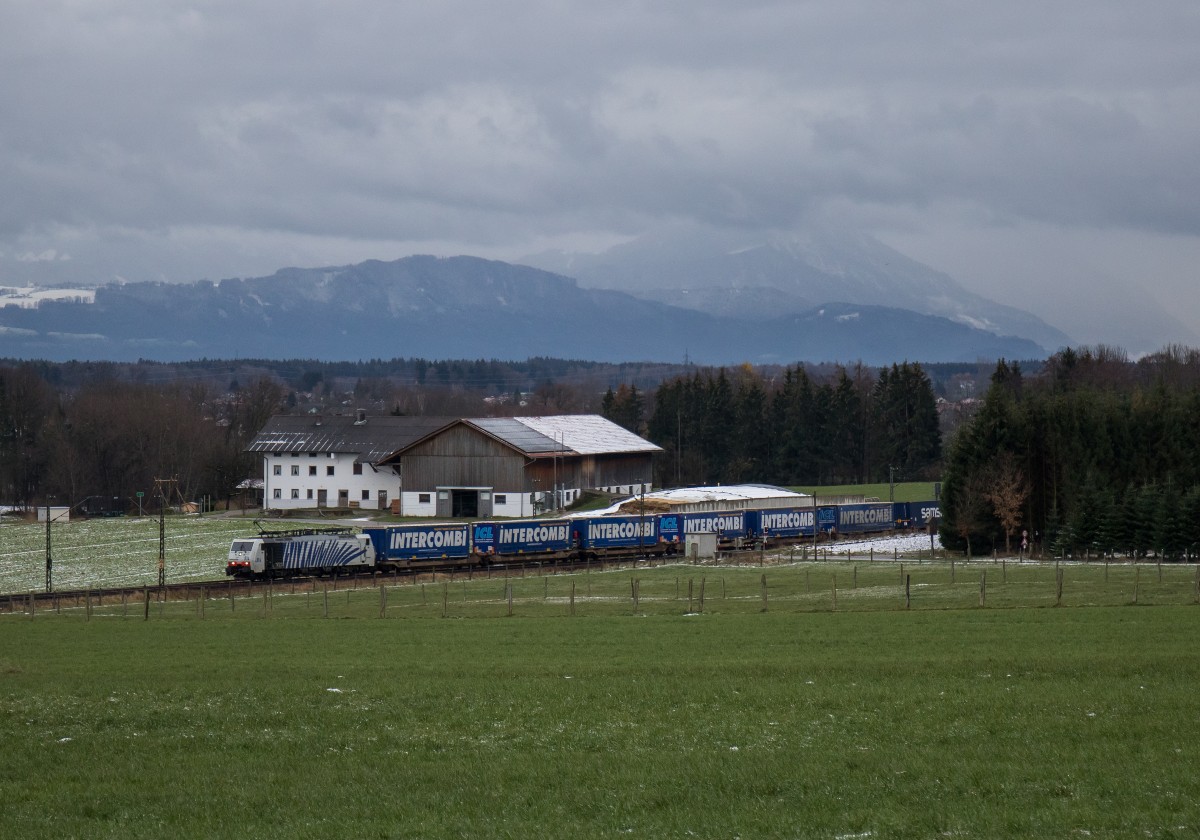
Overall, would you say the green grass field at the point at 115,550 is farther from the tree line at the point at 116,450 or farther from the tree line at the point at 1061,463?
the tree line at the point at 1061,463

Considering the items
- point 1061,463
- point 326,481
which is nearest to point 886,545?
point 1061,463

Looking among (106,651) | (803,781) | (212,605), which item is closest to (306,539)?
(212,605)

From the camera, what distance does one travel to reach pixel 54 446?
477 ft

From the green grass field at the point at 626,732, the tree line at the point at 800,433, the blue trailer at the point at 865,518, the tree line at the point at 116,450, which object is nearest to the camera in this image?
the green grass field at the point at 626,732

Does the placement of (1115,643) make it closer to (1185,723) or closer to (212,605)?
(1185,723)

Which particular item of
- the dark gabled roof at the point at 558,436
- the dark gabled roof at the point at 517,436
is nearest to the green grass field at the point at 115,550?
the dark gabled roof at the point at 558,436

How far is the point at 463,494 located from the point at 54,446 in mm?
65304

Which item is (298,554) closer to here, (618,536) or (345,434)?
(618,536)

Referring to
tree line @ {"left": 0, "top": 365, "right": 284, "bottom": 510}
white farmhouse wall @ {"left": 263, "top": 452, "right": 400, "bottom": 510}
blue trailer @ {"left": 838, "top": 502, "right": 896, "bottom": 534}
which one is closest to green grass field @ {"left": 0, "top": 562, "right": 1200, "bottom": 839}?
blue trailer @ {"left": 838, "top": 502, "right": 896, "bottom": 534}

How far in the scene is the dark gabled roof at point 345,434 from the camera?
375ft

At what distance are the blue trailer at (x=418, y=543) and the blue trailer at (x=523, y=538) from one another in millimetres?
1109

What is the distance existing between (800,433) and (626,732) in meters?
137

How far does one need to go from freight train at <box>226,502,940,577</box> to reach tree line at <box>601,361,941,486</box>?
5747cm

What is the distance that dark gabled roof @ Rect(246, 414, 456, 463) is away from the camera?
4496 inches
